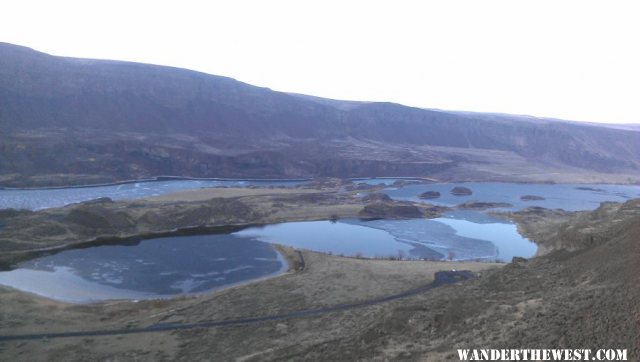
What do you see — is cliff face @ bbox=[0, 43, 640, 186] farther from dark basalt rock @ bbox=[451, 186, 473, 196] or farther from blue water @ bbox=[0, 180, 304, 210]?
dark basalt rock @ bbox=[451, 186, 473, 196]

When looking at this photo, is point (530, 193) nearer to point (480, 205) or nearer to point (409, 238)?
point (480, 205)

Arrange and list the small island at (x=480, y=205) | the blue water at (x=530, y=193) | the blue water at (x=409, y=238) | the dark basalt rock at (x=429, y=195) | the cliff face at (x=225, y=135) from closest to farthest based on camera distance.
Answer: the blue water at (x=409, y=238) → the small island at (x=480, y=205) → the blue water at (x=530, y=193) → the dark basalt rock at (x=429, y=195) → the cliff face at (x=225, y=135)

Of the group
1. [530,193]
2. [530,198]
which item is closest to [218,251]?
[530,198]

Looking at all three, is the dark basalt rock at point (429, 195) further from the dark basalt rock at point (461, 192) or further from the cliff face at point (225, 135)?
the cliff face at point (225, 135)

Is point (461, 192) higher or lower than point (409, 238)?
higher

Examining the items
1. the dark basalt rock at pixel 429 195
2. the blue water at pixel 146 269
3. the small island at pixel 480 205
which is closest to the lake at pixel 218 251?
the blue water at pixel 146 269

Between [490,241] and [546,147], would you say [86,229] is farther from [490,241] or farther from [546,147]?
[546,147]
